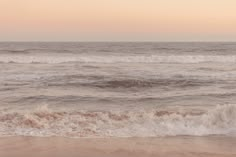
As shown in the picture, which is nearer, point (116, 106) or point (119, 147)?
point (119, 147)

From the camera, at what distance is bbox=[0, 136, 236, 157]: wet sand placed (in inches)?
227

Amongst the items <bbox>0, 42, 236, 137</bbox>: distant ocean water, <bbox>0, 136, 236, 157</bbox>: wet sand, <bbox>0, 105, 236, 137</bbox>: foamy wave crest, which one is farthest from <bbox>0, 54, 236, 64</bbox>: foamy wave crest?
<bbox>0, 136, 236, 157</bbox>: wet sand

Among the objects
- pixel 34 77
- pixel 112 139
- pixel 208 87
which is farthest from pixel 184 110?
pixel 34 77

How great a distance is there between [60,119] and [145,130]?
173 cm

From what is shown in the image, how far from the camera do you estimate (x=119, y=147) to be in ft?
20.0

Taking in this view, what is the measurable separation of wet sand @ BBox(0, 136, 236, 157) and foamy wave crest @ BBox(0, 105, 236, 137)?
41 centimetres

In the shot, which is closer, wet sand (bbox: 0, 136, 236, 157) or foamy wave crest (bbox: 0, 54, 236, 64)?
wet sand (bbox: 0, 136, 236, 157)

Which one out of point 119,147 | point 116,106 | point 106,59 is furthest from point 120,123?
point 106,59

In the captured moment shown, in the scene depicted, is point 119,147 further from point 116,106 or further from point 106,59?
point 106,59

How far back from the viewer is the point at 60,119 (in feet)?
25.8

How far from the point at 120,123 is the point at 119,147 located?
161 centimetres

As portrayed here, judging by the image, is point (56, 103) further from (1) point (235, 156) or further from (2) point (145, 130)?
(1) point (235, 156)

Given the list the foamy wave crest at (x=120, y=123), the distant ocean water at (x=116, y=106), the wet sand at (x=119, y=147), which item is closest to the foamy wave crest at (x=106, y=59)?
the distant ocean water at (x=116, y=106)

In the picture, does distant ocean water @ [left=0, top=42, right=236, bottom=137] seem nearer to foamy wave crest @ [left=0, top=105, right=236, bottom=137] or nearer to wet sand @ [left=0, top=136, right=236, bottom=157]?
foamy wave crest @ [left=0, top=105, right=236, bottom=137]
